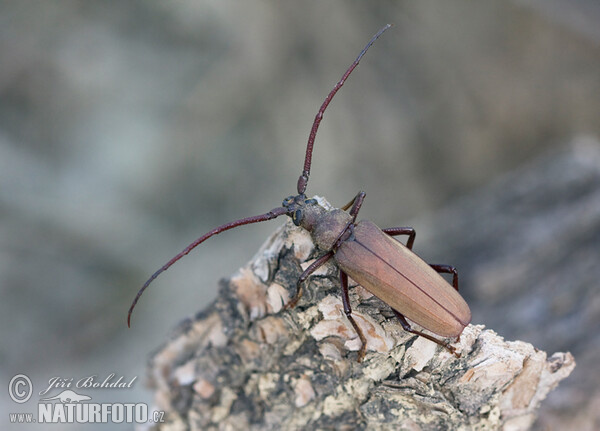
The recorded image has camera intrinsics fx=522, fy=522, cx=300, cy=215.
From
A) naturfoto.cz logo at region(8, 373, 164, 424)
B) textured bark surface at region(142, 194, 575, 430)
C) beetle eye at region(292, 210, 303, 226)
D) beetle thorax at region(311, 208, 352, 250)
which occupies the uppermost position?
beetle eye at region(292, 210, 303, 226)

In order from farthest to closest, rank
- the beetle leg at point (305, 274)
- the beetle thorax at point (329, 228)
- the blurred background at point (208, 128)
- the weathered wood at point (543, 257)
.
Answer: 1. the blurred background at point (208, 128)
2. the weathered wood at point (543, 257)
3. the beetle thorax at point (329, 228)
4. the beetle leg at point (305, 274)

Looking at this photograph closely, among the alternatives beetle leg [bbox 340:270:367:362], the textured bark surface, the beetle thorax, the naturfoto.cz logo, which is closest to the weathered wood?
the textured bark surface

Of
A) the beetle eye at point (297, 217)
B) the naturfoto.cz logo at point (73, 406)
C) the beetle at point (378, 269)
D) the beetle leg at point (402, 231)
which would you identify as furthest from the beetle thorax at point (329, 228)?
the naturfoto.cz logo at point (73, 406)

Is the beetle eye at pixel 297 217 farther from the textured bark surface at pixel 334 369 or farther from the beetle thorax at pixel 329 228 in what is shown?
the textured bark surface at pixel 334 369

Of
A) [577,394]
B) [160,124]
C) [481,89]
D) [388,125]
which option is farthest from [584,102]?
[160,124]

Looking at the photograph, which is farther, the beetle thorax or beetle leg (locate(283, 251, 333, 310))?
the beetle thorax

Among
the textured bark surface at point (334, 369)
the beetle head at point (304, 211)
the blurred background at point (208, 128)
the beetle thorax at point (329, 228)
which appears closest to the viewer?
the textured bark surface at point (334, 369)

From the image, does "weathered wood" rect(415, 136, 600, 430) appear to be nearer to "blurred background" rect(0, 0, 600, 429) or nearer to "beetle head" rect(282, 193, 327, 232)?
"blurred background" rect(0, 0, 600, 429)
